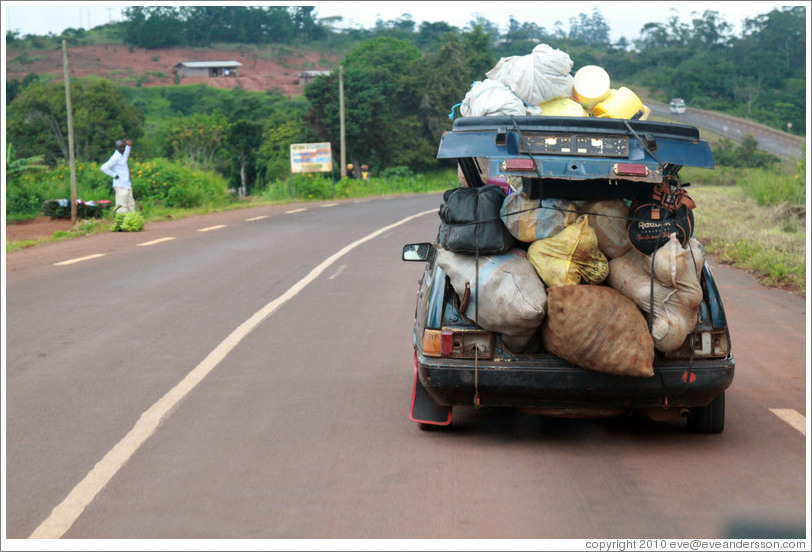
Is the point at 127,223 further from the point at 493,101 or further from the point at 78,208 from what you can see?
the point at 493,101

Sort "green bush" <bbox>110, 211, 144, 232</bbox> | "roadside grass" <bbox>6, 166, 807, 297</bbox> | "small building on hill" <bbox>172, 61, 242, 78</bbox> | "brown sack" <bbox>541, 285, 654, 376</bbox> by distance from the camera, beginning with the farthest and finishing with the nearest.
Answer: "small building on hill" <bbox>172, 61, 242, 78</bbox> < "green bush" <bbox>110, 211, 144, 232</bbox> < "roadside grass" <bbox>6, 166, 807, 297</bbox> < "brown sack" <bbox>541, 285, 654, 376</bbox>

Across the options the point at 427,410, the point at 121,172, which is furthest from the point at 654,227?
the point at 121,172

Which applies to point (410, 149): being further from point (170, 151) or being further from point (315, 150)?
point (170, 151)

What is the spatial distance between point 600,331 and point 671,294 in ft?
1.60

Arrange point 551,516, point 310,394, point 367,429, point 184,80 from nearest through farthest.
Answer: point 551,516, point 367,429, point 310,394, point 184,80

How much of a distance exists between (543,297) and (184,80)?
14095 centimetres

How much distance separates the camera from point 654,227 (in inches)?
227

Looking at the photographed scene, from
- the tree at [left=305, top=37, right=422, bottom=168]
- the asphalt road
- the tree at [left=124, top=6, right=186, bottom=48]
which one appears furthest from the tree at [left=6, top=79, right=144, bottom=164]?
the tree at [left=124, top=6, right=186, bottom=48]

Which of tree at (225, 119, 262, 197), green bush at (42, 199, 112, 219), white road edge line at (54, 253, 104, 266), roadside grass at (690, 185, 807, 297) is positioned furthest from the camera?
tree at (225, 119, 262, 197)

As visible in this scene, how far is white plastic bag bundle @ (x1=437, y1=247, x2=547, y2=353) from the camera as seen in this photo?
5672mm

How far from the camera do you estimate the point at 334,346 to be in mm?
9289

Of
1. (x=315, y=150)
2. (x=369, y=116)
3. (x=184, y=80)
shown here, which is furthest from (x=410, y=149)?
(x=184, y=80)

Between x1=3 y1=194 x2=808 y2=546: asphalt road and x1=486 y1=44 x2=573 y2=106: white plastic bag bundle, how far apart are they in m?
2.14

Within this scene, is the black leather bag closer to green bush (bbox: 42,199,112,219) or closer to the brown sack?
the brown sack
